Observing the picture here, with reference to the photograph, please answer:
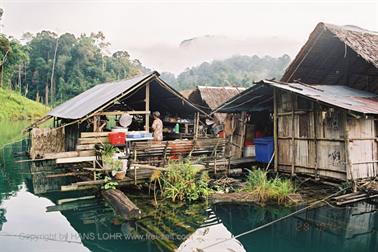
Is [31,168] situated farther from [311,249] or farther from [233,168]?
[311,249]

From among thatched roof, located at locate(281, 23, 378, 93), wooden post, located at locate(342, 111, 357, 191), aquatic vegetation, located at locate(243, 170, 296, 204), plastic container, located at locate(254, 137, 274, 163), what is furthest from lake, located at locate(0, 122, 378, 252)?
thatched roof, located at locate(281, 23, 378, 93)

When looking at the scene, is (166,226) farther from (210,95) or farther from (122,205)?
(210,95)

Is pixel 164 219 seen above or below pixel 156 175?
below

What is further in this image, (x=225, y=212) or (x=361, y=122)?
(x=361, y=122)

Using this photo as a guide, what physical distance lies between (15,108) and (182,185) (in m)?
34.0

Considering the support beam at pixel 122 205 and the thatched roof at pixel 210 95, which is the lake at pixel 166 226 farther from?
the thatched roof at pixel 210 95

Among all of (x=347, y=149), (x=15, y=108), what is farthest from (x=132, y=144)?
(x=15, y=108)

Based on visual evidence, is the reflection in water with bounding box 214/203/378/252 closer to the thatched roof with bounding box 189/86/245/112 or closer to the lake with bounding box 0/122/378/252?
the lake with bounding box 0/122/378/252

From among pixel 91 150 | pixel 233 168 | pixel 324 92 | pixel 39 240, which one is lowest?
pixel 39 240

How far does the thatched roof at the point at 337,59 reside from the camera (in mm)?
11914

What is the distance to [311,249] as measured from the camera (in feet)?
21.1

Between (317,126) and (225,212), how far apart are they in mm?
3971

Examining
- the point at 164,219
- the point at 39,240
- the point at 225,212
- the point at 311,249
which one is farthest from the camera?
the point at 225,212

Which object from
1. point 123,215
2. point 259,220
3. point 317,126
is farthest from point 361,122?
point 123,215
